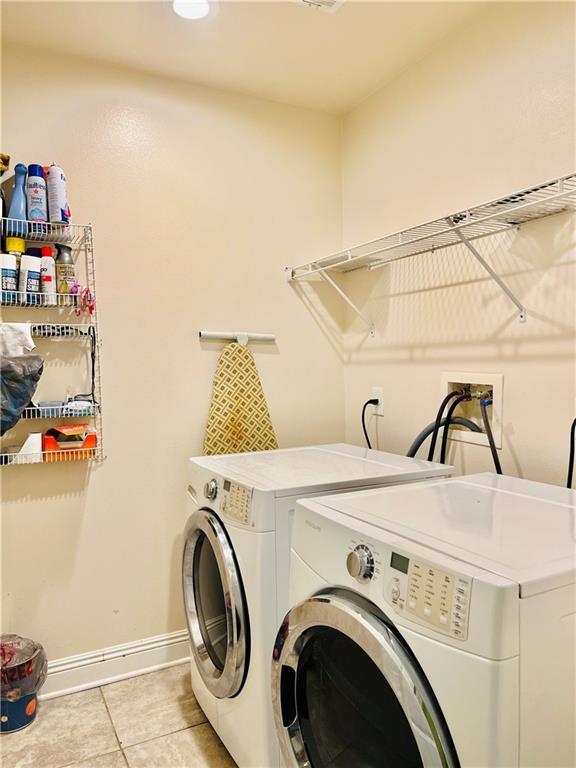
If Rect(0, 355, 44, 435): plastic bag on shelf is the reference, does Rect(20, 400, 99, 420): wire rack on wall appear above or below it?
below

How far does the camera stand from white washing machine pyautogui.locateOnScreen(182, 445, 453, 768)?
142 centimetres

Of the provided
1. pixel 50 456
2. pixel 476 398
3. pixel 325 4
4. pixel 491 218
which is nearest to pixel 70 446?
pixel 50 456

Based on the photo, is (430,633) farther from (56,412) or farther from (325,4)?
(325,4)

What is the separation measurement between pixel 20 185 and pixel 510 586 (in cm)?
195

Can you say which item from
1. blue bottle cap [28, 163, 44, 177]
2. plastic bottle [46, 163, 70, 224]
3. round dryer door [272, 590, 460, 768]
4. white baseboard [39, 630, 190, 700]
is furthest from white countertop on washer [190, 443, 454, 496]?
blue bottle cap [28, 163, 44, 177]

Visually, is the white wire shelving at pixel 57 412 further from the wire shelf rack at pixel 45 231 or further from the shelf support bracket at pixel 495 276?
the shelf support bracket at pixel 495 276

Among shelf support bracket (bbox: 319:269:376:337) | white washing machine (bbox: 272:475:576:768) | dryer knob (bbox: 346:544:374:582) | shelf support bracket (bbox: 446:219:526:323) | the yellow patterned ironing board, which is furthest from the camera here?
shelf support bracket (bbox: 319:269:376:337)

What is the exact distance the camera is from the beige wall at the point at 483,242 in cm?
158

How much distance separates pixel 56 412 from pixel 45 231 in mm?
648

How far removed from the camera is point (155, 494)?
2.21 meters

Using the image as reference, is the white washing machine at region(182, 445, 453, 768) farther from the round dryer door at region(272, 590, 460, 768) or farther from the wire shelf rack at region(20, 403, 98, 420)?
the wire shelf rack at region(20, 403, 98, 420)

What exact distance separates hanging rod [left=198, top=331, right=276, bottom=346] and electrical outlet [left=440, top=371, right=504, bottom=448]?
83cm

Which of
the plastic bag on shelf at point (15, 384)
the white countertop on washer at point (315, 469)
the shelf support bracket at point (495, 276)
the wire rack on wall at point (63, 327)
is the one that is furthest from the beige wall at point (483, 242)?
the plastic bag on shelf at point (15, 384)

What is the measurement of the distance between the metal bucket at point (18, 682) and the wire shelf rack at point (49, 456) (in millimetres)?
644
